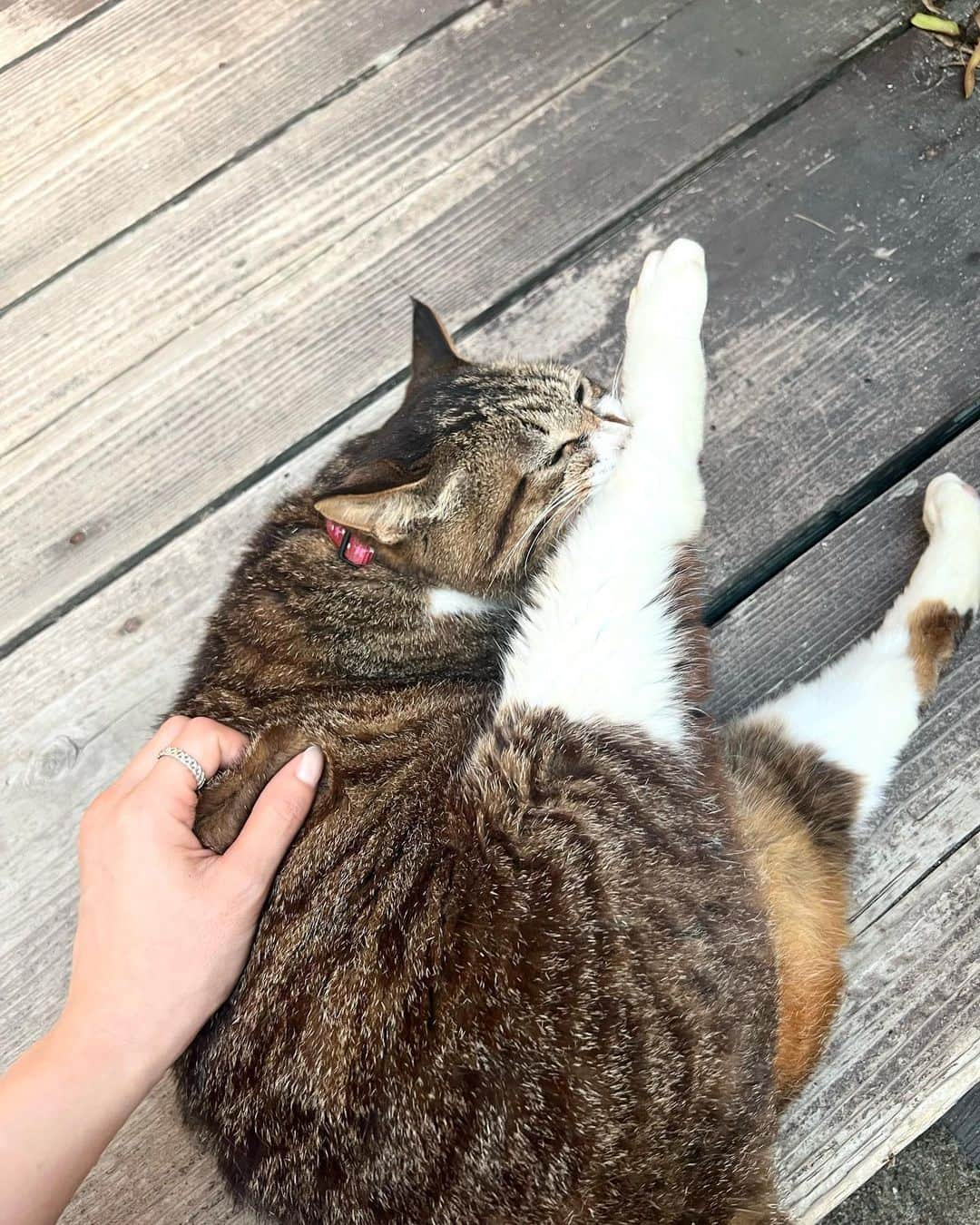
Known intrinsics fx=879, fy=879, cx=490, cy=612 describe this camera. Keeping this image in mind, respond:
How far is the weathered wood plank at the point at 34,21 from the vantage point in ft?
7.19

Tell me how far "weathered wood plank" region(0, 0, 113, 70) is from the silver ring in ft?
6.07

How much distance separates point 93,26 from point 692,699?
7.21 feet

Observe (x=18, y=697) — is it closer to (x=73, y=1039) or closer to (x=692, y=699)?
(x=73, y=1039)

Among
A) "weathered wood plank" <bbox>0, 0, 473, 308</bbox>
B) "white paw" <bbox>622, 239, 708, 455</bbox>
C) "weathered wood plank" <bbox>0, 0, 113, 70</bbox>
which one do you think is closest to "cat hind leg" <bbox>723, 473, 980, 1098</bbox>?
"white paw" <bbox>622, 239, 708, 455</bbox>

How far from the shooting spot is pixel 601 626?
1.57 m

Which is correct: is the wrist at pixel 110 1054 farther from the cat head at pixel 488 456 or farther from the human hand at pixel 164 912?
the cat head at pixel 488 456

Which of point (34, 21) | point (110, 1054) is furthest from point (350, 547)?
point (34, 21)

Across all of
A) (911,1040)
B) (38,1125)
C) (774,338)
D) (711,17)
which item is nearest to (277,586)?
(38,1125)

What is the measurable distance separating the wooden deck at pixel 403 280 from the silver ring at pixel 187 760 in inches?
19.4

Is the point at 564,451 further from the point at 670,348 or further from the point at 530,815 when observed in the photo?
the point at 530,815

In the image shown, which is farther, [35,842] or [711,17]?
Answer: [711,17]

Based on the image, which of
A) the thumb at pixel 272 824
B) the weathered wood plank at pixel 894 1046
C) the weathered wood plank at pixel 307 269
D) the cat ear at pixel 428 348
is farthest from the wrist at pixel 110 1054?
the cat ear at pixel 428 348

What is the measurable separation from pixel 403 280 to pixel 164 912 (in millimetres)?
1486

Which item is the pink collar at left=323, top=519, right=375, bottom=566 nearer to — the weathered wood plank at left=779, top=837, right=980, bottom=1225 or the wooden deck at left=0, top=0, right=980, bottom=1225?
the wooden deck at left=0, top=0, right=980, bottom=1225
